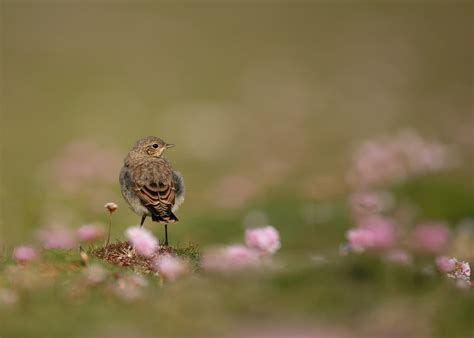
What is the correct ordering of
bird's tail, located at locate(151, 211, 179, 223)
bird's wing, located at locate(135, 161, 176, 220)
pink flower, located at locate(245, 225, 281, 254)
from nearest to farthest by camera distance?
pink flower, located at locate(245, 225, 281, 254) < bird's tail, located at locate(151, 211, 179, 223) < bird's wing, located at locate(135, 161, 176, 220)

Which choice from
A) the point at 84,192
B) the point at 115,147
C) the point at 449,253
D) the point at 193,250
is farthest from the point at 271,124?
the point at 193,250

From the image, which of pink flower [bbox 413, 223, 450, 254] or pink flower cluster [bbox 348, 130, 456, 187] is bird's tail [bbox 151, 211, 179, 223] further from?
pink flower cluster [bbox 348, 130, 456, 187]

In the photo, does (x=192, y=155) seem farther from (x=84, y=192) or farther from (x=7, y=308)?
(x=7, y=308)

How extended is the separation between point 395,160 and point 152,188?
9746 mm

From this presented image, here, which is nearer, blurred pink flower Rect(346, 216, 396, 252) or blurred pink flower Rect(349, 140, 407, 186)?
blurred pink flower Rect(346, 216, 396, 252)

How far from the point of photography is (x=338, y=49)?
168ft

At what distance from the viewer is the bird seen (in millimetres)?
10984

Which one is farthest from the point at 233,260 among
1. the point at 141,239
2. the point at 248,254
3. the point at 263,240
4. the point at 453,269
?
the point at 453,269

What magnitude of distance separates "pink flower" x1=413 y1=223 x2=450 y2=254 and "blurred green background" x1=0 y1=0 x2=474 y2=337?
2498 millimetres

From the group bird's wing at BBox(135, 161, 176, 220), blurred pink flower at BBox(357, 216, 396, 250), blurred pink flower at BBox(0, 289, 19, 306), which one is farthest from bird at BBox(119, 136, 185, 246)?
blurred pink flower at BBox(357, 216, 396, 250)

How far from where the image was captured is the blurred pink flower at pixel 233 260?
9156mm

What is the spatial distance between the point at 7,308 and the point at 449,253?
394 inches

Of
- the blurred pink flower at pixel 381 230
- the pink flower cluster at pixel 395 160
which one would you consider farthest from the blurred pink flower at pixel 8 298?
the pink flower cluster at pixel 395 160

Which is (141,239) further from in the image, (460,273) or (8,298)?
(460,273)
